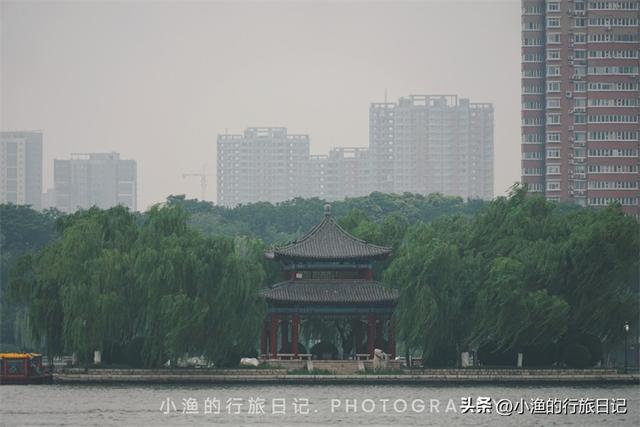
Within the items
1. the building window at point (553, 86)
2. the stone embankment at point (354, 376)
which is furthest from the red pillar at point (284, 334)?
the building window at point (553, 86)

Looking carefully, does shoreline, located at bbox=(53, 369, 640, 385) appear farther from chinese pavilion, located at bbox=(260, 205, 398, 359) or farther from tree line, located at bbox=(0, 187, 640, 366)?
chinese pavilion, located at bbox=(260, 205, 398, 359)

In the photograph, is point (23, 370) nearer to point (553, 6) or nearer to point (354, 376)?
point (354, 376)

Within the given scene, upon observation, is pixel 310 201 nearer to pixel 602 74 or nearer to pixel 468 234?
pixel 602 74

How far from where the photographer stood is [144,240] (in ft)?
235

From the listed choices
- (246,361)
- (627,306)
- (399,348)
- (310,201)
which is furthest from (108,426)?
(310,201)

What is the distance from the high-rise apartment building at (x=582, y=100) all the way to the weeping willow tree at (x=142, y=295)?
69.6 m

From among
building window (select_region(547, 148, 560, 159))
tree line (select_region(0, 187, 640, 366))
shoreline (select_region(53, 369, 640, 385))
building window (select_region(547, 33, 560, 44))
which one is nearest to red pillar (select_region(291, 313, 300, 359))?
tree line (select_region(0, 187, 640, 366))

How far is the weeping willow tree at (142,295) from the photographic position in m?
68.1

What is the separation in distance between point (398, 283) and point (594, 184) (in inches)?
2671

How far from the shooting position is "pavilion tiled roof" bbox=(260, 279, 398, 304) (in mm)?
73250

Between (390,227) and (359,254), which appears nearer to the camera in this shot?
(359,254)

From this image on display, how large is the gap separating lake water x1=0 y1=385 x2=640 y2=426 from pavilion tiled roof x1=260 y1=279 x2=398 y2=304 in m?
6.33

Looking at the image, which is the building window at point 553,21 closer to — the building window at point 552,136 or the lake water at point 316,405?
the building window at point 552,136

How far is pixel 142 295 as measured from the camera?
69.1 meters
